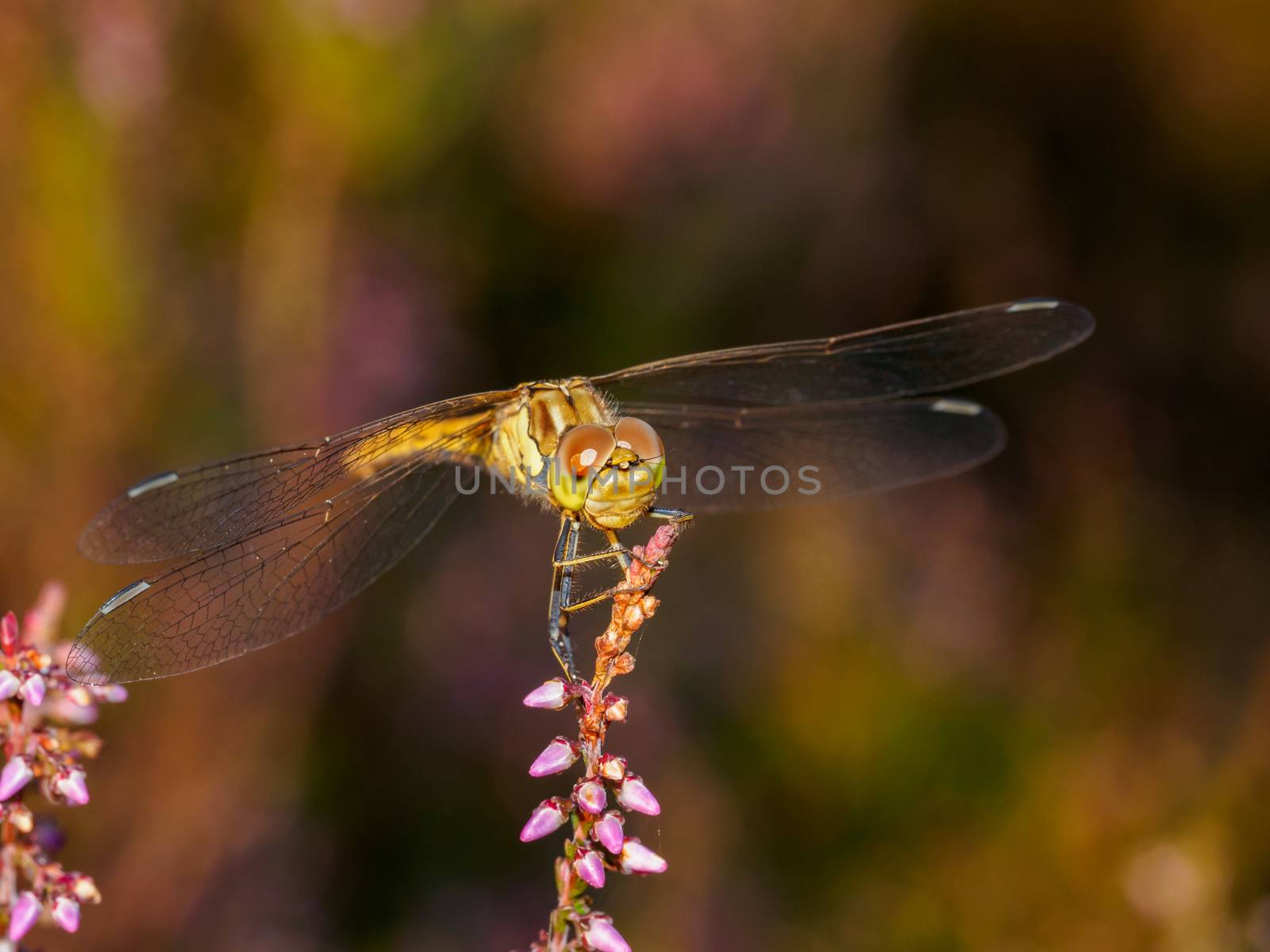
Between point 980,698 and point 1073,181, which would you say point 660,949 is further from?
point 1073,181

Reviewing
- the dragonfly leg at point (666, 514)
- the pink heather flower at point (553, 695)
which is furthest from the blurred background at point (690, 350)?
the pink heather flower at point (553, 695)

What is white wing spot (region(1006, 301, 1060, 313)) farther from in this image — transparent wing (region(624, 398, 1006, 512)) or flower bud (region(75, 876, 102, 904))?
flower bud (region(75, 876, 102, 904))

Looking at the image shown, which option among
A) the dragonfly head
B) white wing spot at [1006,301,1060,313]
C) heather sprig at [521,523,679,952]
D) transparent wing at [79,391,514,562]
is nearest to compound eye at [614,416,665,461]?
the dragonfly head

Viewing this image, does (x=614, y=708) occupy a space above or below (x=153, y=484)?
below

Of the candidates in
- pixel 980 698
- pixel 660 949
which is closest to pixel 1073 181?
pixel 980 698

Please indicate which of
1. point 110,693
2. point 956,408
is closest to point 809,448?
point 956,408

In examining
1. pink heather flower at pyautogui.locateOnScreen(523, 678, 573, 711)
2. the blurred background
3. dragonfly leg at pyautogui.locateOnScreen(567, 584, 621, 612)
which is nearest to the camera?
pink heather flower at pyautogui.locateOnScreen(523, 678, 573, 711)

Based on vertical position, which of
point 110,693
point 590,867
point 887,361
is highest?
point 887,361

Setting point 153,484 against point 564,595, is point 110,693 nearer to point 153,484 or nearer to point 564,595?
point 153,484
